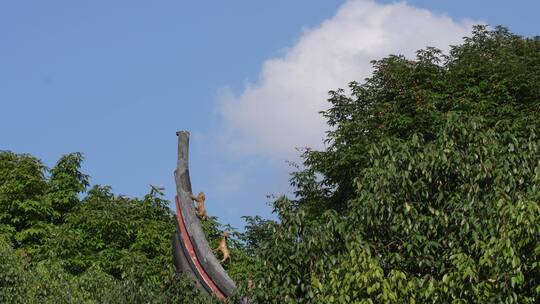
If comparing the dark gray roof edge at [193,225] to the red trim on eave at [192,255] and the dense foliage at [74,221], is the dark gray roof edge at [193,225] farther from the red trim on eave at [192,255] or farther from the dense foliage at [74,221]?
the dense foliage at [74,221]

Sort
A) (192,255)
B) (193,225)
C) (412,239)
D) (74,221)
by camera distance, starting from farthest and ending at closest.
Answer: (74,221) → (193,225) → (192,255) → (412,239)

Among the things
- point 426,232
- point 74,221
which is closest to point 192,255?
point 426,232

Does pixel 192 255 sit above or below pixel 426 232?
above

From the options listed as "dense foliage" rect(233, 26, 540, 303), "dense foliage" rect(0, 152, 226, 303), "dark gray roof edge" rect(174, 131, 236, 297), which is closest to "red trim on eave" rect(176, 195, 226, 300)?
"dark gray roof edge" rect(174, 131, 236, 297)

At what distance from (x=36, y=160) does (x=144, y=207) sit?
538cm

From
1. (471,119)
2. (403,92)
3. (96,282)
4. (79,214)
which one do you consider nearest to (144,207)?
(79,214)

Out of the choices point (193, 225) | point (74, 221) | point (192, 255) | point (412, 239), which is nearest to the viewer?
point (412, 239)

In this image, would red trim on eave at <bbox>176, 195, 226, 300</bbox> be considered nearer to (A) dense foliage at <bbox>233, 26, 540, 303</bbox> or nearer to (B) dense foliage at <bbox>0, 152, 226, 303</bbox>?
(A) dense foliage at <bbox>233, 26, 540, 303</bbox>

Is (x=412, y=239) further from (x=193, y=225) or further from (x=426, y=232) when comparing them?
(x=193, y=225)

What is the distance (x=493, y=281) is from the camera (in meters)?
18.8

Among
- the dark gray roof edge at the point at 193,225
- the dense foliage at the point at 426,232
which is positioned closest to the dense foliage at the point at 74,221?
the dark gray roof edge at the point at 193,225

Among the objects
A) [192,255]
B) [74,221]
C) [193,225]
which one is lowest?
[192,255]

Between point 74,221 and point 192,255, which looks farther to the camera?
point 74,221

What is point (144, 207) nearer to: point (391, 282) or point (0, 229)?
point (0, 229)
